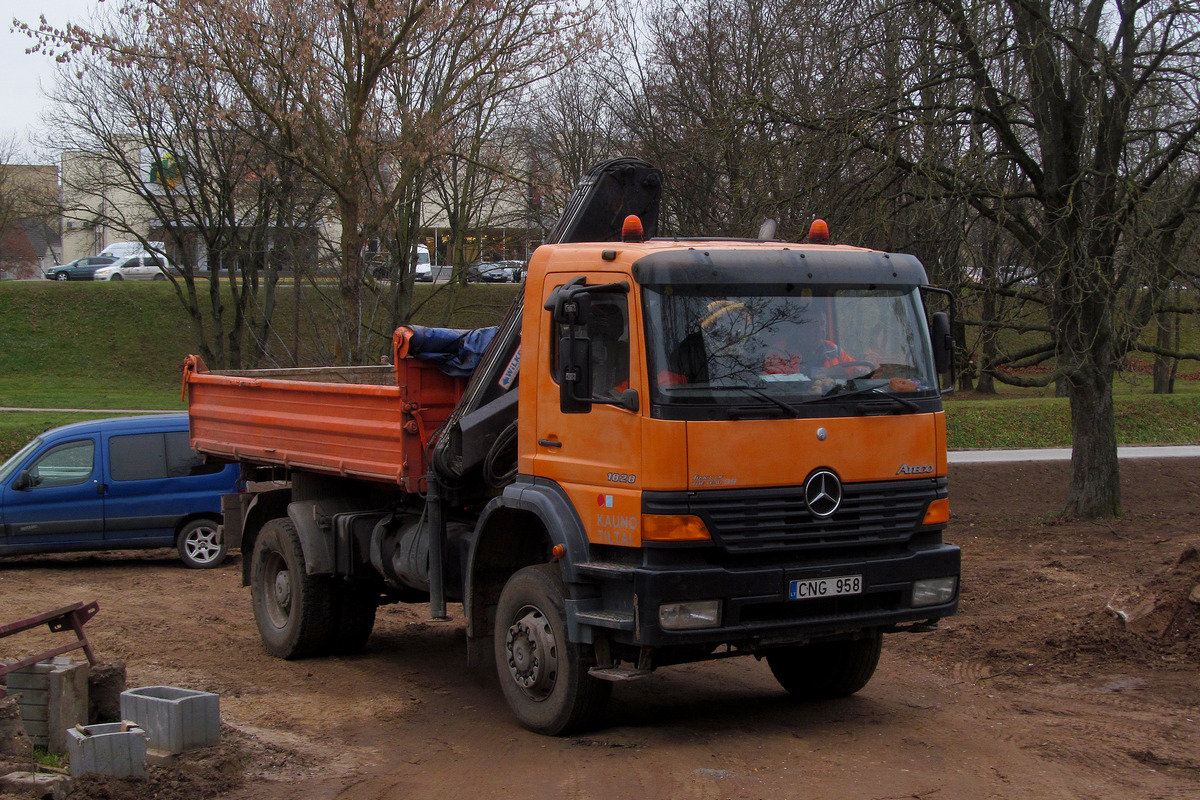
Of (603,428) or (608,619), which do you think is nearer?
(608,619)

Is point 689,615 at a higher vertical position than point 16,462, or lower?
lower

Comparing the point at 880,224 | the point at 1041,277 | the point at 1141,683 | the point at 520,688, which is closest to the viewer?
the point at 520,688

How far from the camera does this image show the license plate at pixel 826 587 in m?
5.66

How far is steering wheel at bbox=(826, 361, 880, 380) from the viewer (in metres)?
5.93

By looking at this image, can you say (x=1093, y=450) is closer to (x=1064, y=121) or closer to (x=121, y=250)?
(x=1064, y=121)

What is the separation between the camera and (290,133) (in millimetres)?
17047

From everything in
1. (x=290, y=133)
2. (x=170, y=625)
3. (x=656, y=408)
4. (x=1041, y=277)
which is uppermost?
(x=290, y=133)

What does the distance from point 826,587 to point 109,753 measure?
11.6 feet

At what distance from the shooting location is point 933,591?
241 inches

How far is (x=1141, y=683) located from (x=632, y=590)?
12.1 ft

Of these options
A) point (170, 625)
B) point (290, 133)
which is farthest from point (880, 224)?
point (290, 133)

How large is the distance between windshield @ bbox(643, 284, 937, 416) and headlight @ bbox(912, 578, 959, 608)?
3.22 feet

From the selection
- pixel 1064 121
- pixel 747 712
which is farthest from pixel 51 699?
pixel 1064 121

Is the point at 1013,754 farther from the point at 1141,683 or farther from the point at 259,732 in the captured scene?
the point at 259,732
